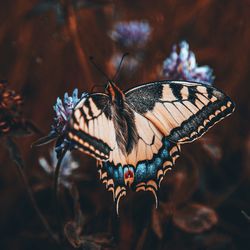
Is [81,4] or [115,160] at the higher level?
[81,4]

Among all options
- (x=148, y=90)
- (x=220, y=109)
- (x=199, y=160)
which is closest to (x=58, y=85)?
(x=199, y=160)

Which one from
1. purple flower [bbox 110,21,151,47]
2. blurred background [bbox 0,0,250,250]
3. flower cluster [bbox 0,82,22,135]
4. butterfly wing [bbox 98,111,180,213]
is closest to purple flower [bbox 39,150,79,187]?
blurred background [bbox 0,0,250,250]

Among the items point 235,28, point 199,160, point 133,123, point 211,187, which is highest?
point 235,28

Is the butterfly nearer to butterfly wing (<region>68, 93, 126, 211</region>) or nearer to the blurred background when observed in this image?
butterfly wing (<region>68, 93, 126, 211</region>)

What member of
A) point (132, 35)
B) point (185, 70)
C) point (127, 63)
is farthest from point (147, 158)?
point (132, 35)

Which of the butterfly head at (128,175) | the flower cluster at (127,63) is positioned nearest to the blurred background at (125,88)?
the flower cluster at (127,63)

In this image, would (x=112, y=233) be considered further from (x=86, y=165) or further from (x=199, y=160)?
(x=199, y=160)

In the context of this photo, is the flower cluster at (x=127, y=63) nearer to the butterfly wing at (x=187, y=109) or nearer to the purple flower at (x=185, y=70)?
the purple flower at (x=185, y=70)
